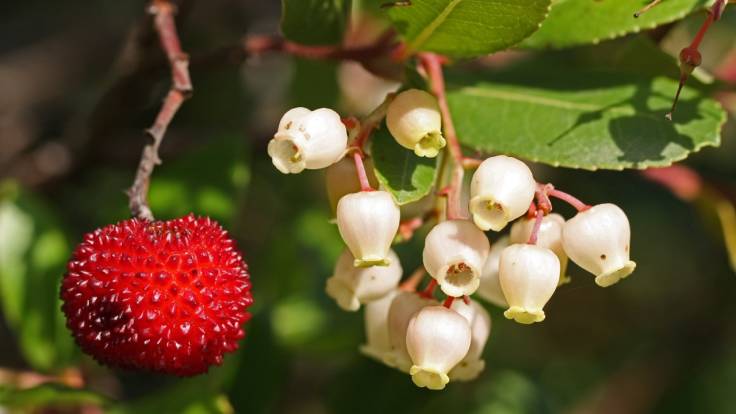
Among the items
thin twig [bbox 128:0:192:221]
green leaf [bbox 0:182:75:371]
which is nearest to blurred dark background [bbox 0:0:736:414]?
green leaf [bbox 0:182:75:371]

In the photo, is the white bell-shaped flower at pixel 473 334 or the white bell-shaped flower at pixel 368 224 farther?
the white bell-shaped flower at pixel 473 334

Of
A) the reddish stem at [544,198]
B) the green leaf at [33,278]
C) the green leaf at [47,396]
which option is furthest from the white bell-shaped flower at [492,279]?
the green leaf at [33,278]

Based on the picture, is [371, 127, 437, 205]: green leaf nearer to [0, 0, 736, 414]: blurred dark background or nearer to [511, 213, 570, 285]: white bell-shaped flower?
[511, 213, 570, 285]: white bell-shaped flower

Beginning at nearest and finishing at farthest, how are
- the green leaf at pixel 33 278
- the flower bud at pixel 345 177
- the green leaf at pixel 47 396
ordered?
the flower bud at pixel 345 177
the green leaf at pixel 47 396
the green leaf at pixel 33 278

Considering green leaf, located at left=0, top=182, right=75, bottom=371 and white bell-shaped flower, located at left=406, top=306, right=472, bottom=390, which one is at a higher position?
white bell-shaped flower, located at left=406, top=306, right=472, bottom=390

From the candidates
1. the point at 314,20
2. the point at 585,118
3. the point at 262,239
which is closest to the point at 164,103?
the point at 314,20

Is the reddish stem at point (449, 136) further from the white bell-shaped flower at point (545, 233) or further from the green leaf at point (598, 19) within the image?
the green leaf at point (598, 19)

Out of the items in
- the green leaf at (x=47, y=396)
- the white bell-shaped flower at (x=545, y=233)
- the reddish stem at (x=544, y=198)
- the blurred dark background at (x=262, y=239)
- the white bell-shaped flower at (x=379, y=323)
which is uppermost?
the reddish stem at (x=544, y=198)

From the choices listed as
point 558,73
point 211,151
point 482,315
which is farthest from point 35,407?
point 558,73
